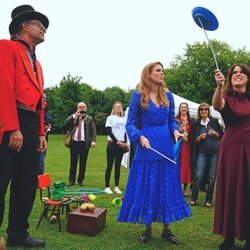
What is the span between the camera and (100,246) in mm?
4746

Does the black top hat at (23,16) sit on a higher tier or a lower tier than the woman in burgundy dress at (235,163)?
higher

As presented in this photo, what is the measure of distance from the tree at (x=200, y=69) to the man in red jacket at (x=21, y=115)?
4253 centimetres

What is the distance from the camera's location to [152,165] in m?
5.03

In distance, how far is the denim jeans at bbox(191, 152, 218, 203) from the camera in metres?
7.81

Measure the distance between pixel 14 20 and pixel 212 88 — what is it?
4331 centimetres

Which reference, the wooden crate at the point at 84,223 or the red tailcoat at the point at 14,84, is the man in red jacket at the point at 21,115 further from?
the wooden crate at the point at 84,223

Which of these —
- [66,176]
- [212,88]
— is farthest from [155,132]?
[212,88]

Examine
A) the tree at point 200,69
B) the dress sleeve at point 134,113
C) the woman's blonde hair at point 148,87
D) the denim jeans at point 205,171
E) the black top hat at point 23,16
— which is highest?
the tree at point 200,69

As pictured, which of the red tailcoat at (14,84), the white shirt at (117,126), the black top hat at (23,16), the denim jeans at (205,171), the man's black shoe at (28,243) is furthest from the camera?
the white shirt at (117,126)

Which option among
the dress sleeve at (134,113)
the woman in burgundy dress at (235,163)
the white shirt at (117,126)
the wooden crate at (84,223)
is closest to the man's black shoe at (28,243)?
the wooden crate at (84,223)

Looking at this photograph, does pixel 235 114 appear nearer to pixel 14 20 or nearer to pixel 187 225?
pixel 187 225

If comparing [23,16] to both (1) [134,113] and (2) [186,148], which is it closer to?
(1) [134,113]

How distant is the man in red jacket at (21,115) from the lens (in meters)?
4.05

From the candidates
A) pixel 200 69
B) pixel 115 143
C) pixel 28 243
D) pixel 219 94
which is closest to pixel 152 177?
pixel 219 94
